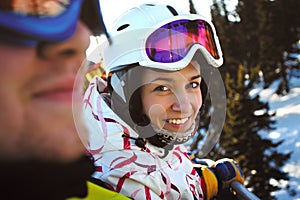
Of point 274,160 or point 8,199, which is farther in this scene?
point 274,160

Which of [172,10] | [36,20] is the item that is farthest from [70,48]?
[172,10]

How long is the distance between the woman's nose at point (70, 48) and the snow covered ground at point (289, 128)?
4427mm

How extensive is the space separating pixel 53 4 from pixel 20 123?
0.08m

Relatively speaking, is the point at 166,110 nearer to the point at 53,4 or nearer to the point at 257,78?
the point at 53,4

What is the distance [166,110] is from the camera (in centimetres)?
123

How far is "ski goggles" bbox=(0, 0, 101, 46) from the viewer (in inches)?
11.1

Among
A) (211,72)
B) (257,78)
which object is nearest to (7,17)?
(211,72)

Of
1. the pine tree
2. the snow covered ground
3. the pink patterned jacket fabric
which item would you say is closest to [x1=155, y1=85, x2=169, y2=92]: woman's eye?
the pink patterned jacket fabric

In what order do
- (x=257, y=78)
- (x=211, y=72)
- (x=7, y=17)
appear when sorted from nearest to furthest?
(x=7, y=17) < (x=211, y=72) < (x=257, y=78)

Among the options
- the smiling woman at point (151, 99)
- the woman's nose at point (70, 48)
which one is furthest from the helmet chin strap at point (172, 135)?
the woman's nose at point (70, 48)

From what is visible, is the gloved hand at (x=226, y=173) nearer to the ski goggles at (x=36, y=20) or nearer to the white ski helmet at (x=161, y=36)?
the white ski helmet at (x=161, y=36)

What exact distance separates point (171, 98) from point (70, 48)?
0.91 meters

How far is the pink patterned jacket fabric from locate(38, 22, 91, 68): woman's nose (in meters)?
0.72

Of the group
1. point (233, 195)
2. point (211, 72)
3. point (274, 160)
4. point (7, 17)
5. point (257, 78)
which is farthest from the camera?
point (257, 78)
